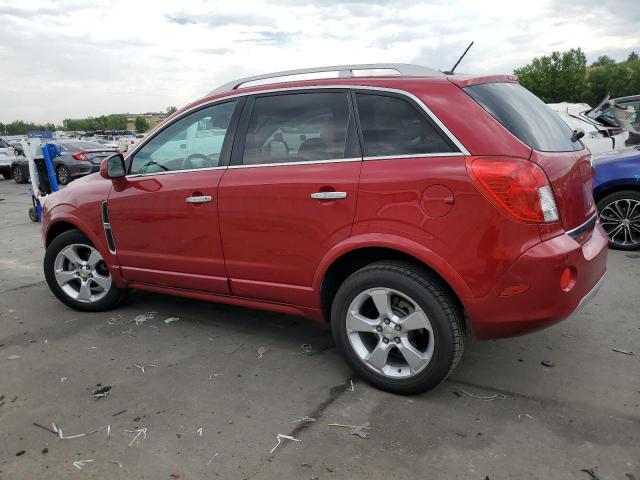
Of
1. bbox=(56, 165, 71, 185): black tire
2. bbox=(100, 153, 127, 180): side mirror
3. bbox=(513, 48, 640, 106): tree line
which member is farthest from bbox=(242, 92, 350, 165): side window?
bbox=(513, 48, 640, 106): tree line

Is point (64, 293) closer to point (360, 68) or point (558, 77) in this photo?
point (360, 68)

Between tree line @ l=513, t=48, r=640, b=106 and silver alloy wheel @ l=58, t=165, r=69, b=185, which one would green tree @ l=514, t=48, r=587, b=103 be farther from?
silver alloy wheel @ l=58, t=165, r=69, b=185

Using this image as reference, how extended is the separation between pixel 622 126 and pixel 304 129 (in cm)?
784

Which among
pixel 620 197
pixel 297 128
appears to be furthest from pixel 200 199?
pixel 620 197

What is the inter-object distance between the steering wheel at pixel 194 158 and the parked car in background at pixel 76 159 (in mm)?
12778

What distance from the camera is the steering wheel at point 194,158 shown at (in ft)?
12.8

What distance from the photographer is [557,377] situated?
134 inches

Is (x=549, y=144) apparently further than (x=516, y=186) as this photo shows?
Yes

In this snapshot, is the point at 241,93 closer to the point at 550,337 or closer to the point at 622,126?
the point at 550,337

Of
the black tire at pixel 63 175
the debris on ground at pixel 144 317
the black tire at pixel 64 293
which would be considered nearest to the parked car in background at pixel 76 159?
the black tire at pixel 63 175

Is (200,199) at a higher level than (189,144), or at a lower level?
lower

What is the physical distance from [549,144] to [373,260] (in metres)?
1.20

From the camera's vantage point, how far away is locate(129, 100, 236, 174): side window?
3895mm

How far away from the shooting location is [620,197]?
20.4 feet
